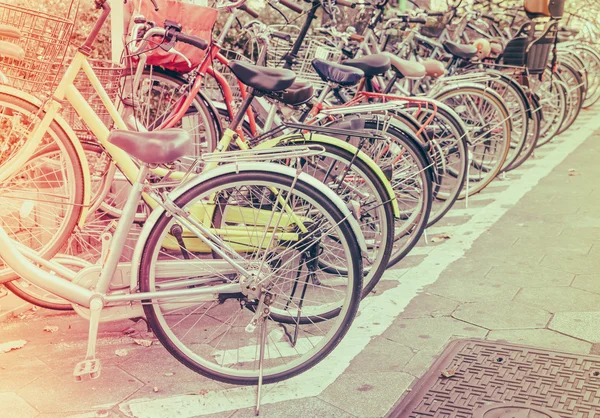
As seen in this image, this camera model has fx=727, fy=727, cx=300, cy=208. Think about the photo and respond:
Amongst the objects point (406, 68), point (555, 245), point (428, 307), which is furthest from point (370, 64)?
point (555, 245)

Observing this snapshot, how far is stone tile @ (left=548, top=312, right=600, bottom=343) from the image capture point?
12.4 ft

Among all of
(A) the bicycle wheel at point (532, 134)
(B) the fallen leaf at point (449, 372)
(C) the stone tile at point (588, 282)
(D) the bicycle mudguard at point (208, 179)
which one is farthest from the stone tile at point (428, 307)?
(A) the bicycle wheel at point (532, 134)

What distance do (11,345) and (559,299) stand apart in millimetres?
3054

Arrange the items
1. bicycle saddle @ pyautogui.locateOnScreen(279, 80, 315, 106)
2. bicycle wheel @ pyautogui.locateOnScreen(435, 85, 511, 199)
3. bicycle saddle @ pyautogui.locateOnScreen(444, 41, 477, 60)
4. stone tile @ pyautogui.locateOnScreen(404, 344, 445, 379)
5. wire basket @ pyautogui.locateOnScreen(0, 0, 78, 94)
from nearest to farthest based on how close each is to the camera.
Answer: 1. wire basket @ pyautogui.locateOnScreen(0, 0, 78, 94)
2. stone tile @ pyautogui.locateOnScreen(404, 344, 445, 379)
3. bicycle saddle @ pyautogui.locateOnScreen(279, 80, 315, 106)
4. bicycle wheel @ pyautogui.locateOnScreen(435, 85, 511, 199)
5. bicycle saddle @ pyautogui.locateOnScreen(444, 41, 477, 60)

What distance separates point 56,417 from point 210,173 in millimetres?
1255

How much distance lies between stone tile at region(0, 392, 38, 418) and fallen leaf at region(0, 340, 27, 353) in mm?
450

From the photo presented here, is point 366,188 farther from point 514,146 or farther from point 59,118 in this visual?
point 514,146

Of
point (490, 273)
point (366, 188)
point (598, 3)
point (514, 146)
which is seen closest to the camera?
point (366, 188)

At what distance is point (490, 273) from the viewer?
15.4ft

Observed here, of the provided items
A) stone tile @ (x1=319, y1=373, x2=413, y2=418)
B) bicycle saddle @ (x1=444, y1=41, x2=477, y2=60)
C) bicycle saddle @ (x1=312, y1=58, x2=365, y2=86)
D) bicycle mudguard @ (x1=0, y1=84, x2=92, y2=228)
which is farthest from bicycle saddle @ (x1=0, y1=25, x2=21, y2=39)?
bicycle saddle @ (x1=444, y1=41, x2=477, y2=60)

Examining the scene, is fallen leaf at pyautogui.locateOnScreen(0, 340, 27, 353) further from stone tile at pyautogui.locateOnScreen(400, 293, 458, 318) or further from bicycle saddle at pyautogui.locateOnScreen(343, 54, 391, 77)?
bicycle saddle at pyautogui.locateOnScreen(343, 54, 391, 77)

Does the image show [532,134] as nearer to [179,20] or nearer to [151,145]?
[179,20]

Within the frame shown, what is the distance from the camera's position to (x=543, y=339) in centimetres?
376

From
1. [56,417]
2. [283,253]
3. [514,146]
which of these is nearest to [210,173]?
[283,253]
